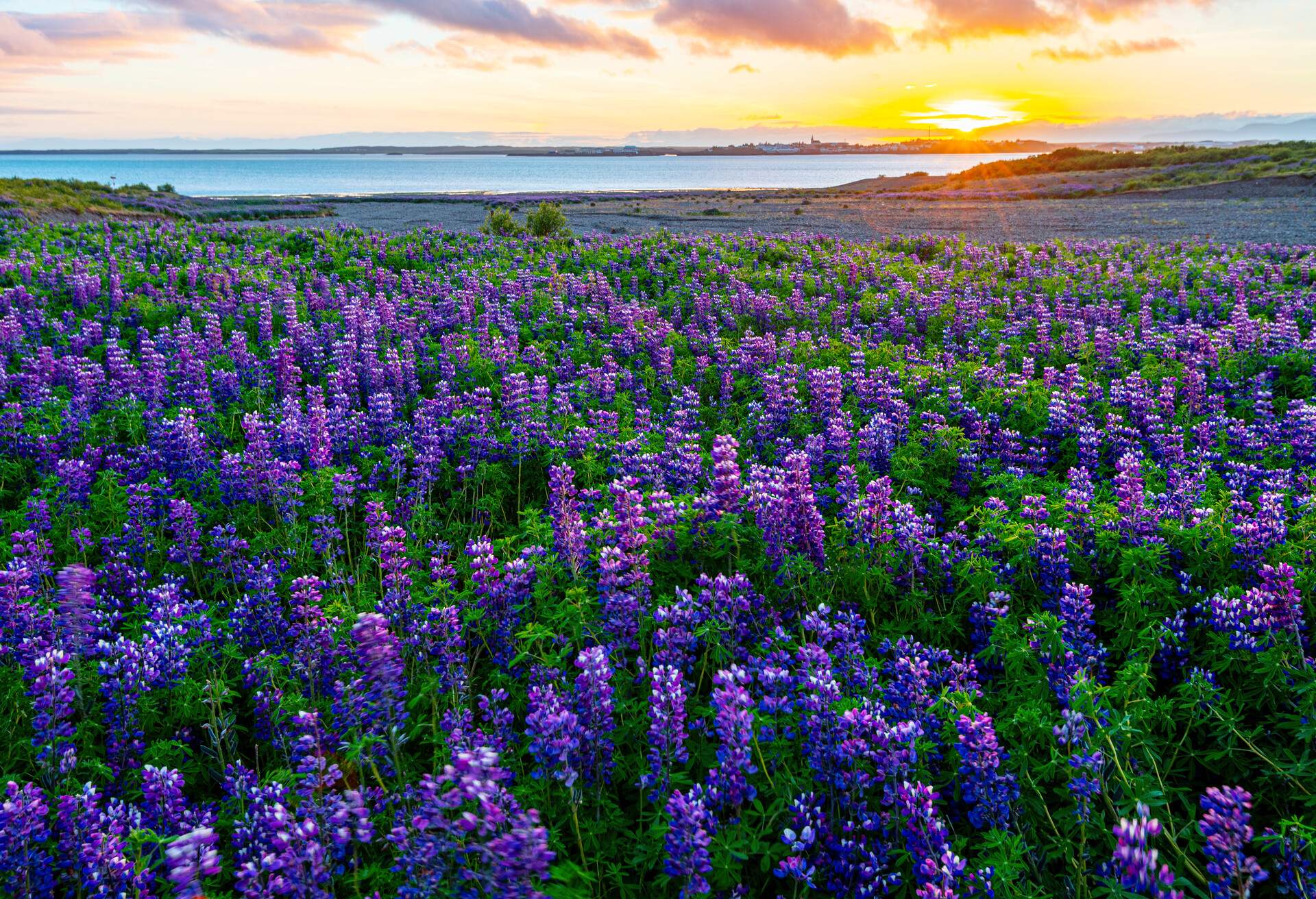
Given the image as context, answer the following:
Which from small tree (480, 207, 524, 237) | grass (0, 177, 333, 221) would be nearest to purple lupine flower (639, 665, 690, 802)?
small tree (480, 207, 524, 237)

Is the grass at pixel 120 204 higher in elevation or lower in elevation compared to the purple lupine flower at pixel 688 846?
higher

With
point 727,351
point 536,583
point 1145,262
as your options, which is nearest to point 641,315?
point 727,351

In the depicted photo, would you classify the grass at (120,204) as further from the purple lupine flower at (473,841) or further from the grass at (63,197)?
the purple lupine flower at (473,841)

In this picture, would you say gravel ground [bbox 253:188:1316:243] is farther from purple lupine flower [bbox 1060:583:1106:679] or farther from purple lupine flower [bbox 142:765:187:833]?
purple lupine flower [bbox 142:765:187:833]

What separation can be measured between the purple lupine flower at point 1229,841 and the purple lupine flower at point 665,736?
194cm

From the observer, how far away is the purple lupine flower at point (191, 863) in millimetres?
2115

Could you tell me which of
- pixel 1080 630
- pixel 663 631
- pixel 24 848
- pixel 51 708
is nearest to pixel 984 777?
pixel 1080 630

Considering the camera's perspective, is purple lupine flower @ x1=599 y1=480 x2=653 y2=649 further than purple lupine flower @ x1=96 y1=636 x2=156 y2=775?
Yes

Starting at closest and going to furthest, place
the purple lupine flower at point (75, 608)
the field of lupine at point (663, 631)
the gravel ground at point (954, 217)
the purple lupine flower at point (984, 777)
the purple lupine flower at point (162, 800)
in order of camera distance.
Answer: the field of lupine at point (663, 631) < the purple lupine flower at point (984, 777) < the purple lupine flower at point (162, 800) < the purple lupine flower at point (75, 608) < the gravel ground at point (954, 217)

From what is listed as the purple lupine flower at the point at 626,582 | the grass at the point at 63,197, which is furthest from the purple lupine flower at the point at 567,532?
the grass at the point at 63,197

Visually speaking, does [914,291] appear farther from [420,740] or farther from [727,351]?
[420,740]

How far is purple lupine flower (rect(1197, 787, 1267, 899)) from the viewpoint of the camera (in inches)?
92.4

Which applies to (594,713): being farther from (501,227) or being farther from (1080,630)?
(501,227)

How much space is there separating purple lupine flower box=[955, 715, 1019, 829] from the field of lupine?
0.7 inches
